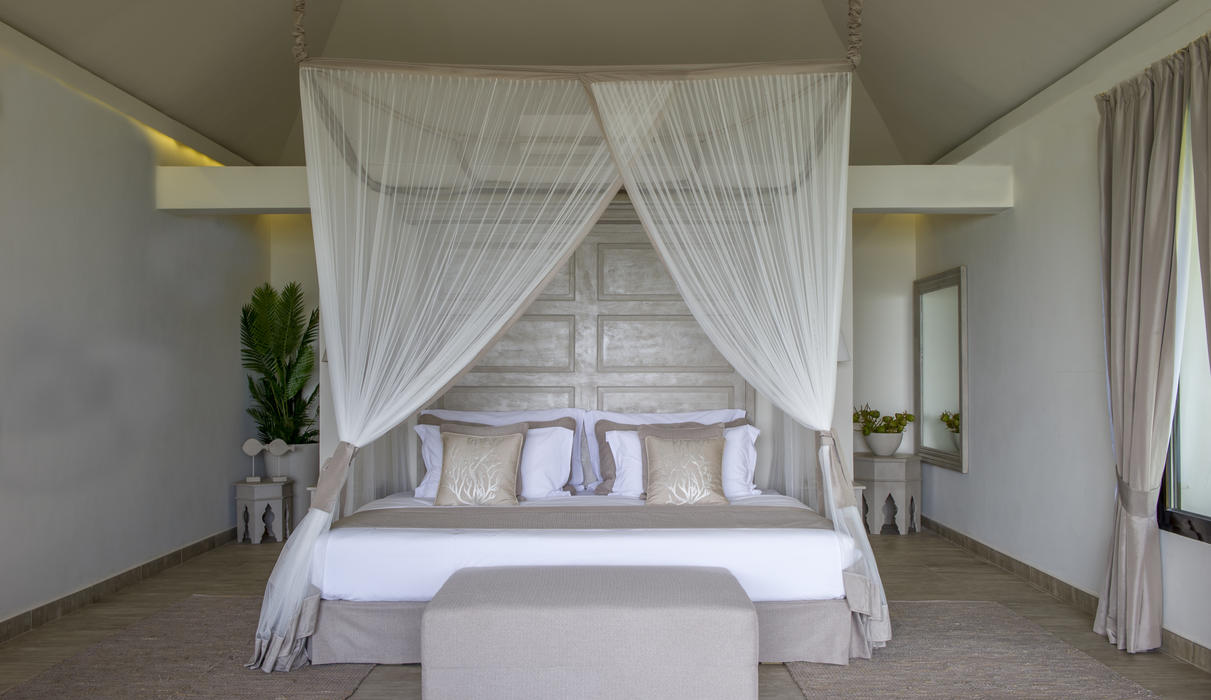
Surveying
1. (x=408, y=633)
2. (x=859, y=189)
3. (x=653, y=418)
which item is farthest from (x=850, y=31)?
(x=408, y=633)

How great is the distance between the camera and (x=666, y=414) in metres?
5.00

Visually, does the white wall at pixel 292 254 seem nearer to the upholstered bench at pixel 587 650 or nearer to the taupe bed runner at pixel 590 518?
→ the taupe bed runner at pixel 590 518

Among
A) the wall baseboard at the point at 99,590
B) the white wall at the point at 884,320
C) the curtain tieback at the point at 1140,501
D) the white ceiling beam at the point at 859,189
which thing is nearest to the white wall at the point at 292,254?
the white ceiling beam at the point at 859,189

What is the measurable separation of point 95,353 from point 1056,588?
16.6 feet

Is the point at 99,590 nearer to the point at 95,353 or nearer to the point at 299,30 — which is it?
the point at 95,353

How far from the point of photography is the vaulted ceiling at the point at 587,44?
413 cm

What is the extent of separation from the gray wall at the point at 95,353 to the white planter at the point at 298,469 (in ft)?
1.22

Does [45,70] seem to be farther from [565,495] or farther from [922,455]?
[922,455]

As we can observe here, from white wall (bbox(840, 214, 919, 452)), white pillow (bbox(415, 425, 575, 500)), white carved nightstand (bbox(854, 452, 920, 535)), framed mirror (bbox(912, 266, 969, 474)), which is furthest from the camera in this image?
white wall (bbox(840, 214, 919, 452))

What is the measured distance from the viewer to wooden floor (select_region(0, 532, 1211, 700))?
10.4ft

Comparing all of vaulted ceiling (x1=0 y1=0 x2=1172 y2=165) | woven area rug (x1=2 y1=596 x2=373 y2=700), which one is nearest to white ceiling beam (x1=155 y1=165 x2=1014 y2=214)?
vaulted ceiling (x1=0 y1=0 x2=1172 y2=165)

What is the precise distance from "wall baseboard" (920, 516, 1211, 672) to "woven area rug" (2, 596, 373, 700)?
320 centimetres

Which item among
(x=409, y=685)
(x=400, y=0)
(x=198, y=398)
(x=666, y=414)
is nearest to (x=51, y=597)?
(x=198, y=398)

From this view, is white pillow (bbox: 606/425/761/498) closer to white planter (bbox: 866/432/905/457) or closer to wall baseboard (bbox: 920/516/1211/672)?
wall baseboard (bbox: 920/516/1211/672)
